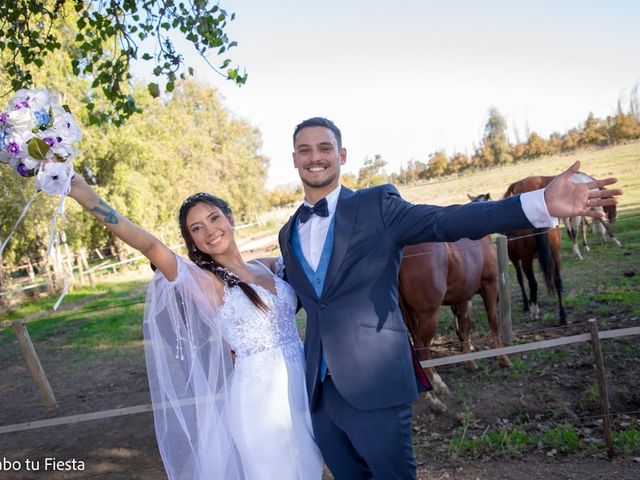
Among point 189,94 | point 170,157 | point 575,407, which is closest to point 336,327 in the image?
point 575,407

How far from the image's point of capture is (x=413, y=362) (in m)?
2.31

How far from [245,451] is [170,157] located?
23911 millimetres

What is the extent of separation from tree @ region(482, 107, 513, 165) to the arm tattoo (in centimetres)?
5405

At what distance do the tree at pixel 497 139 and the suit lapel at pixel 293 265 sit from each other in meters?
53.5

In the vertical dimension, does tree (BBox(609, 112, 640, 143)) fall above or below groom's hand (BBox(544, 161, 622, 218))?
above

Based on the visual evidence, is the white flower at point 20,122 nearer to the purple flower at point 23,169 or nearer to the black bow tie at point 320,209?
the purple flower at point 23,169

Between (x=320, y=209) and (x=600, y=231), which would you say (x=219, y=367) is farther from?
(x=600, y=231)

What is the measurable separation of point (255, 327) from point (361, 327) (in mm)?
653

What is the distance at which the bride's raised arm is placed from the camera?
2029 mm

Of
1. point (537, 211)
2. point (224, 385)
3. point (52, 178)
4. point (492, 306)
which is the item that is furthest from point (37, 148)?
point (492, 306)

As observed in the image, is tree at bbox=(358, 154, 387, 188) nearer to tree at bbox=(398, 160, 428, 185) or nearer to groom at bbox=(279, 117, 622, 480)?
tree at bbox=(398, 160, 428, 185)

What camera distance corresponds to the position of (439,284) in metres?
4.77

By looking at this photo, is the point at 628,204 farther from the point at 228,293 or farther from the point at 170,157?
the point at 170,157

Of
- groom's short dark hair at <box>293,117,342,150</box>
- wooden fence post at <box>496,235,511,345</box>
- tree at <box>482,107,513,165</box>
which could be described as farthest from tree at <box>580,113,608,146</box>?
groom's short dark hair at <box>293,117,342,150</box>
